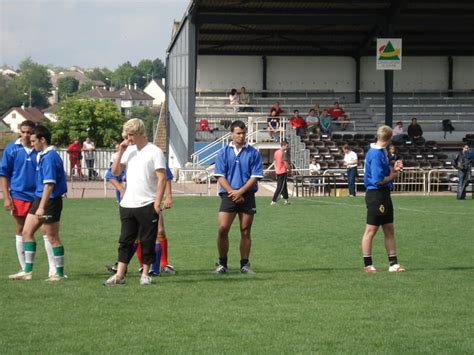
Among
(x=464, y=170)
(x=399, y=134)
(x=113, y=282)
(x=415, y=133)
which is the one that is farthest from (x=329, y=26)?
(x=113, y=282)

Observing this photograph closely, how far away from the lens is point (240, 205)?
12.7 m

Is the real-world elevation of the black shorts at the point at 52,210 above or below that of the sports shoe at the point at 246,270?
above

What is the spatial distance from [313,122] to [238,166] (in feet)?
102

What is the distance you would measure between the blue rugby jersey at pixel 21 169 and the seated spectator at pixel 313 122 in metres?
30.5

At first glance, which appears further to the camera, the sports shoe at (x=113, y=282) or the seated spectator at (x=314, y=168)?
the seated spectator at (x=314, y=168)

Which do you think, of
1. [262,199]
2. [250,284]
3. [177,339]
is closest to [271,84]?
[262,199]

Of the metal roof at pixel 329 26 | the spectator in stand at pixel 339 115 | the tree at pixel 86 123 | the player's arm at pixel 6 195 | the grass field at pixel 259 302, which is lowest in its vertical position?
the grass field at pixel 259 302

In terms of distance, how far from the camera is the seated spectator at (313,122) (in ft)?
140

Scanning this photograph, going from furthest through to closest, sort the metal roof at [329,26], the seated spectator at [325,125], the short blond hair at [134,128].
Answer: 1. the seated spectator at [325,125]
2. the metal roof at [329,26]
3. the short blond hair at [134,128]

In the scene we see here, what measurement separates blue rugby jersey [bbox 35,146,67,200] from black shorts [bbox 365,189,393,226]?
371 cm

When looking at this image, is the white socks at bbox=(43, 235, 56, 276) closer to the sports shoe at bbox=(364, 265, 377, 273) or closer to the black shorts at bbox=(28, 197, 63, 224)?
the black shorts at bbox=(28, 197, 63, 224)

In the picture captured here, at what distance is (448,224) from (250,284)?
33.7ft

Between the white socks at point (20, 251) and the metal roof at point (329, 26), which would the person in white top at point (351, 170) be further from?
the white socks at point (20, 251)

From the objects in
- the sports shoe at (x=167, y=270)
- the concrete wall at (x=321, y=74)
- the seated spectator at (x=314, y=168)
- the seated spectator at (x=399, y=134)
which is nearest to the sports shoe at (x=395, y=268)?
the sports shoe at (x=167, y=270)
